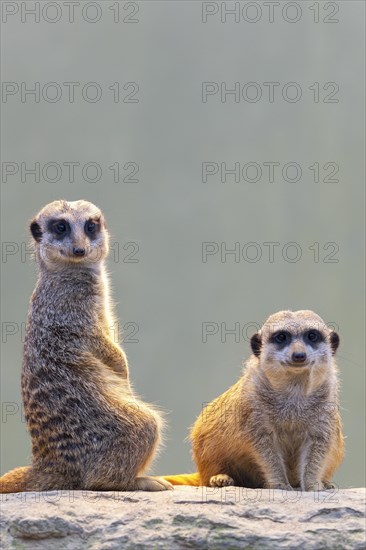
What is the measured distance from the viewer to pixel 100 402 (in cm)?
330

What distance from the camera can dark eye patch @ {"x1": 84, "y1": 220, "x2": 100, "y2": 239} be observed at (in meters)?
3.62

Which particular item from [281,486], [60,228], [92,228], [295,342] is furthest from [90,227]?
[281,486]

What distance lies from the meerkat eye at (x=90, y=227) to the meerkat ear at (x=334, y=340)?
963mm

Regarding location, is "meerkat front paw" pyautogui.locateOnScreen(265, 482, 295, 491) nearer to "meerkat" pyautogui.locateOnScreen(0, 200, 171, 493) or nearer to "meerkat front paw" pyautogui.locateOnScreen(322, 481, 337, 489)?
"meerkat front paw" pyautogui.locateOnScreen(322, 481, 337, 489)

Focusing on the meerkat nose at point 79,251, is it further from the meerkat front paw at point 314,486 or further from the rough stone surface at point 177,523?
the meerkat front paw at point 314,486

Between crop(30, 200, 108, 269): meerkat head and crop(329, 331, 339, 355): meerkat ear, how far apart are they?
91 centimetres

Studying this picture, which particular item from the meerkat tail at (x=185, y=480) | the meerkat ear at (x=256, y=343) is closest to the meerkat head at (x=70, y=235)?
the meerkat ear at (x=256, y=343)

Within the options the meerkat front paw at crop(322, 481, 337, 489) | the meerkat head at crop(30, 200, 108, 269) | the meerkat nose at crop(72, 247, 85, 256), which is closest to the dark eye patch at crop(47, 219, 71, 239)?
the meerkat head at crop(30, 200, 108, 269)

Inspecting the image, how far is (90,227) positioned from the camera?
3.63 meters

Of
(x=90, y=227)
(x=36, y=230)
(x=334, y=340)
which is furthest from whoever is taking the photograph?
(x=36, y=230)

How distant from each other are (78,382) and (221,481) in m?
0.64

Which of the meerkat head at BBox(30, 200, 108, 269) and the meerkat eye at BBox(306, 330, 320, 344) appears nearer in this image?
the meerkat eye at BBox(306, 330, 320, 344)

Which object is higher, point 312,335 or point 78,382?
point 312,335

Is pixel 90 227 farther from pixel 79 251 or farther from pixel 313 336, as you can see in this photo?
pixel 313 336
